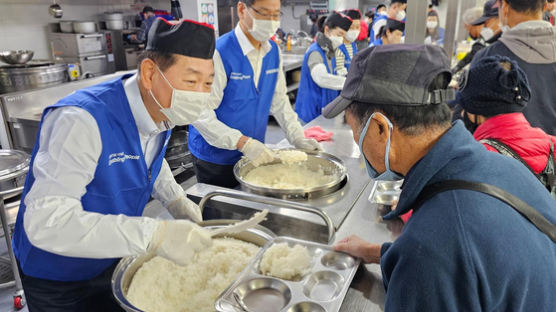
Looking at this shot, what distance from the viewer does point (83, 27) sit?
557cm

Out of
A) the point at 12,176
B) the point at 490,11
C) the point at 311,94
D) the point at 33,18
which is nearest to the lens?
the point at 12,176

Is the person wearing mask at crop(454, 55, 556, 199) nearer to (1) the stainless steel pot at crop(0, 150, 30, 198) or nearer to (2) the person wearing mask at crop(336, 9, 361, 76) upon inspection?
(2) the person wearing mask at crop(336, 9, 361, 76)

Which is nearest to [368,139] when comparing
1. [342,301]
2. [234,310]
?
[342,301]

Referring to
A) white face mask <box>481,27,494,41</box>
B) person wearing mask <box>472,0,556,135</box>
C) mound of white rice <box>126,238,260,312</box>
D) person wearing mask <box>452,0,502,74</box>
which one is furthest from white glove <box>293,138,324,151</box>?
white face mask <box>481,27,494,41</box>

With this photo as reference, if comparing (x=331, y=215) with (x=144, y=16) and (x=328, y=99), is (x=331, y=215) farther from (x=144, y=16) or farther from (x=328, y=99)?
(x=144, y=16)

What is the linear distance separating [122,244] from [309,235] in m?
0.78

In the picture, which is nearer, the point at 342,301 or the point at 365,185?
the point at 342,301

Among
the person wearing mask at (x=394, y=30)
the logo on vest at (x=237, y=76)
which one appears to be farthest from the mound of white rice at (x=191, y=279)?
the person wearing mask at (x=394, y=30)

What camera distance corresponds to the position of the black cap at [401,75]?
3.19ft

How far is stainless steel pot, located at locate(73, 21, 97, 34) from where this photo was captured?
18.1 feet

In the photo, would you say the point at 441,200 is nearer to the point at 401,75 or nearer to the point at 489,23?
the point at 401,75

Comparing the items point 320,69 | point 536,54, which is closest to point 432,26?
point 320,69

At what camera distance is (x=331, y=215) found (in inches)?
66.5

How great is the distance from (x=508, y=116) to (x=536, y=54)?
3.07 ft
